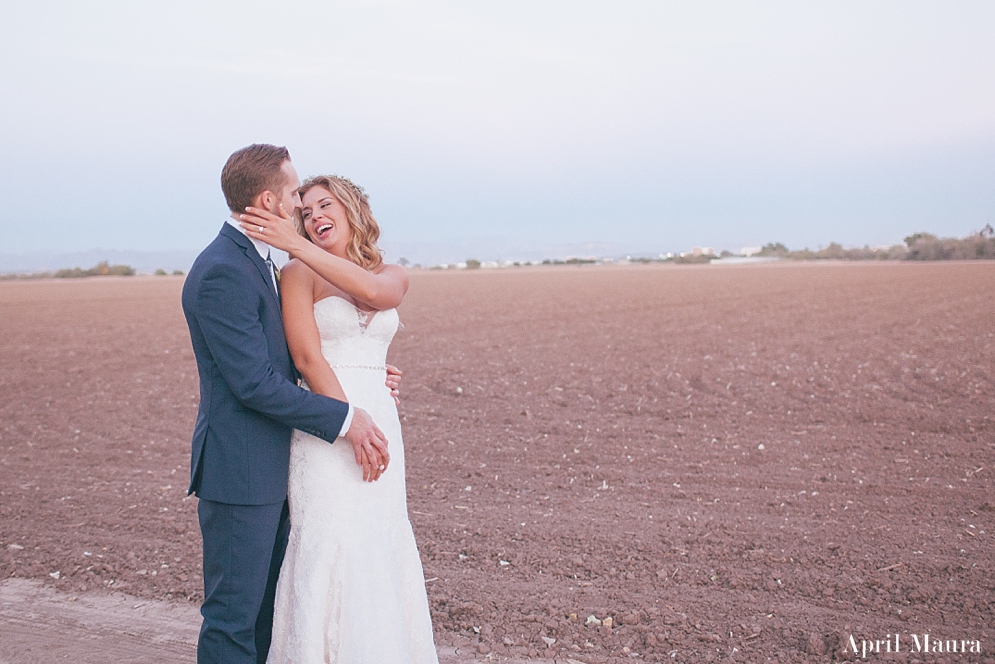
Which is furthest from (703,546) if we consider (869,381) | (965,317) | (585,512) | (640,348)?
(965,317)

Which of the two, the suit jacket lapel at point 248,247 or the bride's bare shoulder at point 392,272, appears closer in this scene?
the suit jacket lapel at point 248,247

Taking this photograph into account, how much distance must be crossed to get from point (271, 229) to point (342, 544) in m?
1.18

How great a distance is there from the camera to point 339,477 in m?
3.03

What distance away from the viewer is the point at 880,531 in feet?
18.2

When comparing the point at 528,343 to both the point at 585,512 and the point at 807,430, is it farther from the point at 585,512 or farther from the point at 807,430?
the point at 585,512

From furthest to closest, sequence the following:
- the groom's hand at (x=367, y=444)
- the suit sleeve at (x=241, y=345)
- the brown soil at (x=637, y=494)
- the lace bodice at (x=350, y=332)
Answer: the brown soil at (x=637, y=494), the lace bodice at (x=350, y=332), the groom's hand at (x=367, y=444), the suit sleeve at (x=241, y=345)

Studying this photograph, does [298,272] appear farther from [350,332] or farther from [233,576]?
[233,576]

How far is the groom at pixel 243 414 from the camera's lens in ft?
8.93

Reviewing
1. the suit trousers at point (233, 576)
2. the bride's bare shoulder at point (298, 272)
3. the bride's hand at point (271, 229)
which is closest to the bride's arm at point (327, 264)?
the bride's hand at point (271, 229)

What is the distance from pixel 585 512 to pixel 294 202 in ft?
12.9

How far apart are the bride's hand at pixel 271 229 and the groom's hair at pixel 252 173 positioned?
72 mm

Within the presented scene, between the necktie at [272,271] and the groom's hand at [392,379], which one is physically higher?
the necktie at [272,271]

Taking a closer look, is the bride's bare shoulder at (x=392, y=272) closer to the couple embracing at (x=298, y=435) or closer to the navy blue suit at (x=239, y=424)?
the couple embracing at (x=298, y=435)

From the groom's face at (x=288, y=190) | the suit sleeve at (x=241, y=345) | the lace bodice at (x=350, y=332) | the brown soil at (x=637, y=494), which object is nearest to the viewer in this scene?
the suit sleeve at (x=241, y=345)
